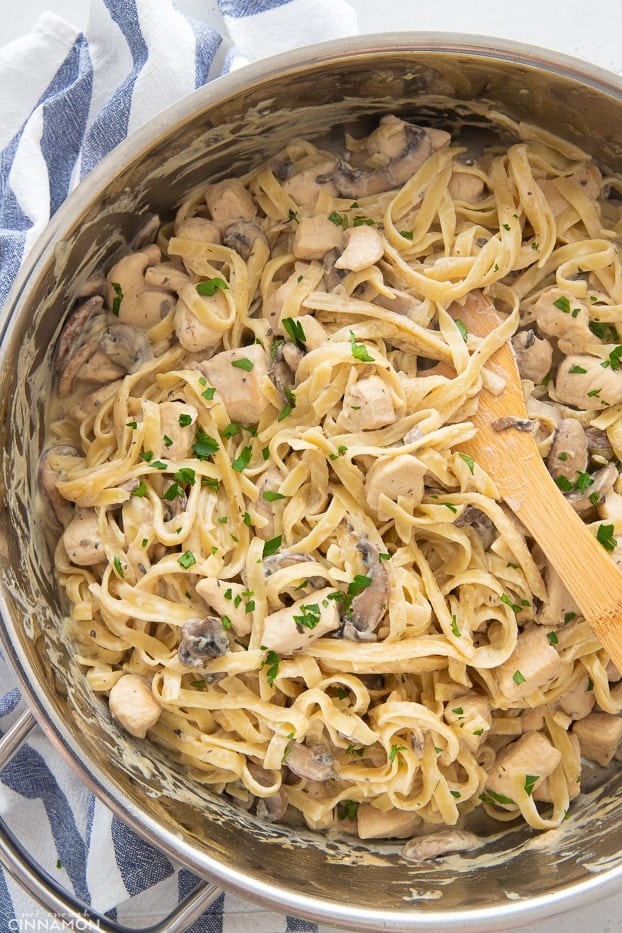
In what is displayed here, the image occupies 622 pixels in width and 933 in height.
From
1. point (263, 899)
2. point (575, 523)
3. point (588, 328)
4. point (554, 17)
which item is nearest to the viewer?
point (263, 899)

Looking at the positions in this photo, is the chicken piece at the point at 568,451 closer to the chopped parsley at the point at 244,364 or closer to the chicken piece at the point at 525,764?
the chicken piece at the point at 525,764

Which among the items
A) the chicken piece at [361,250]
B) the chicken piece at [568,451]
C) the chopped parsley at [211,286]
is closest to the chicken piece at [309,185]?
the chicken piece at [361,250]

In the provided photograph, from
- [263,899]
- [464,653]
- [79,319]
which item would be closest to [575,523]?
[464,653]

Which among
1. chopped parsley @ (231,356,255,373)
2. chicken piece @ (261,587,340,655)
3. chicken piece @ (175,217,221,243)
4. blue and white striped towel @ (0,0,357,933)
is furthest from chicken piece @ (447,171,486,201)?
chicken piece @ (261,587,340,655)

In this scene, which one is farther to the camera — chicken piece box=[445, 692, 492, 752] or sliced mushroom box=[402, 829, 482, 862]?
sliced mushroom box=[402, 829, 482, 862]

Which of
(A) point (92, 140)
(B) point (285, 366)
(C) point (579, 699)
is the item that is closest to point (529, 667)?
(C) point (579, 699)

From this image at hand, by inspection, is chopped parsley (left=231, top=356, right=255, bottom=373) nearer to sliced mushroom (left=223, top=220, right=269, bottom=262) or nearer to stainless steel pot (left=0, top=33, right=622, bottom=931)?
sliced mushroom (left=223, top=220, right=269, bottom=262)

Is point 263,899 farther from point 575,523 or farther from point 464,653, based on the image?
point 575,523
